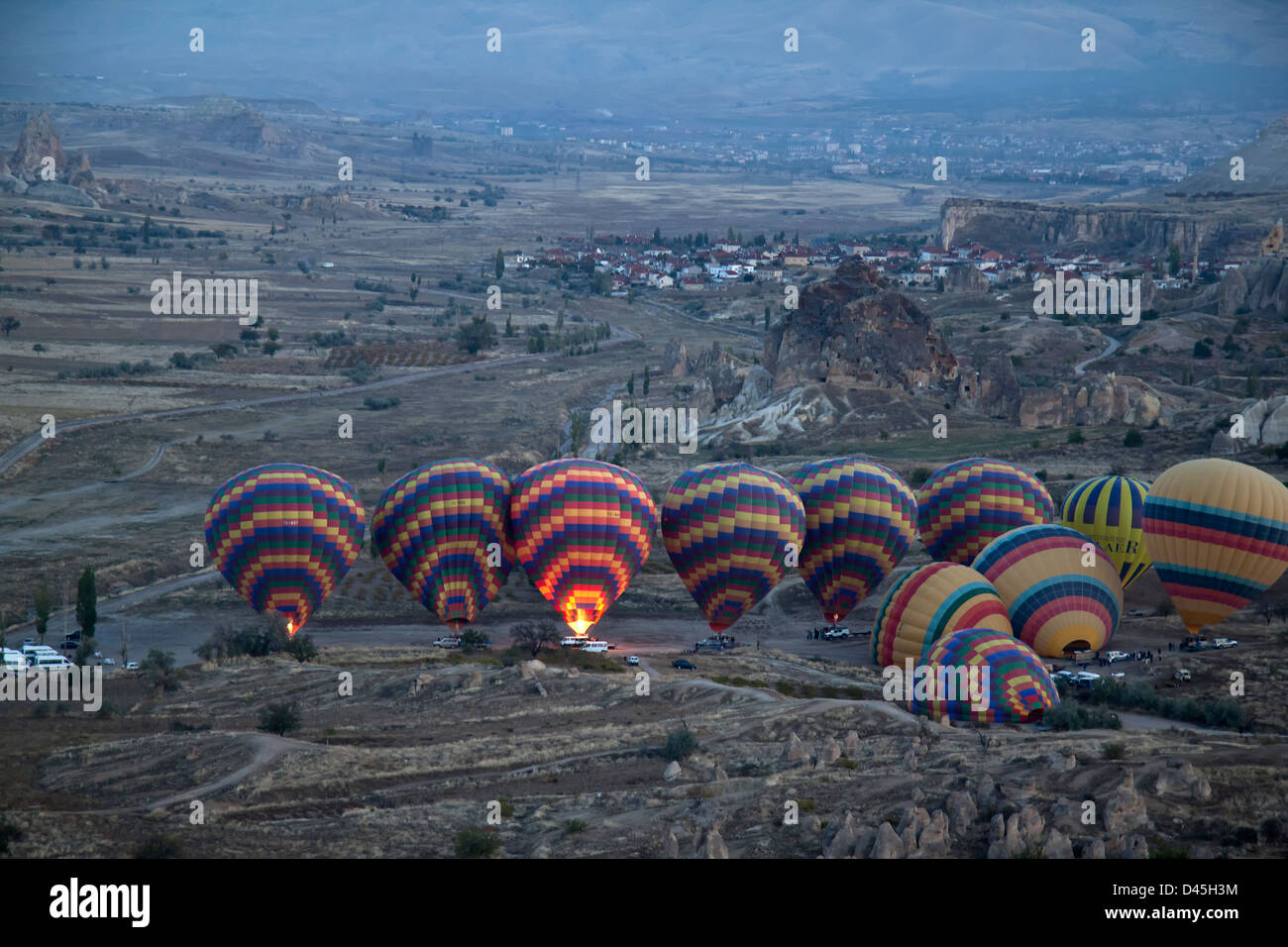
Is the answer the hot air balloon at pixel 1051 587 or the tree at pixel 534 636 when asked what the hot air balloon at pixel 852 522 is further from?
the tree at pixel 534 636

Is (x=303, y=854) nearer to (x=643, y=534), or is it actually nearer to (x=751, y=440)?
(x=643, y=534)

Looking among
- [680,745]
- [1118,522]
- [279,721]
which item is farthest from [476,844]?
[1118,522]

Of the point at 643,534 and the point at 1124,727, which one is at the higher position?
the point at 643,534

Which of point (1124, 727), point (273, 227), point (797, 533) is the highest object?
point (273, 227)

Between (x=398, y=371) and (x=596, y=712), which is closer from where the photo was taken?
(x=596, y=712)

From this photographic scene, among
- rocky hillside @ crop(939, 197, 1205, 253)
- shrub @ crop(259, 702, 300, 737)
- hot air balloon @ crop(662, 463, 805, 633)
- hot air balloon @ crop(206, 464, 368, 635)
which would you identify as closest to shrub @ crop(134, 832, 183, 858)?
shrub @ crop(259, 702, 300, 737)

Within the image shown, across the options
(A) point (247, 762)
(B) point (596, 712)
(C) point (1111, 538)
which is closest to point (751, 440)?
(C) point (1111, 538)
